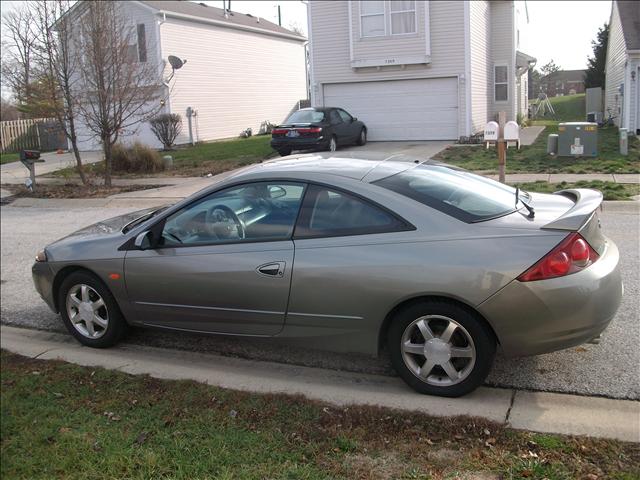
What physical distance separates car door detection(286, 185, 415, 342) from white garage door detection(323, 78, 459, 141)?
18.2 m

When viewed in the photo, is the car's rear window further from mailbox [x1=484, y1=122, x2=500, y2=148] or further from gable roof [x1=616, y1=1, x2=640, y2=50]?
gable roof [x1=616, y1=1, x2=640, y2=50]

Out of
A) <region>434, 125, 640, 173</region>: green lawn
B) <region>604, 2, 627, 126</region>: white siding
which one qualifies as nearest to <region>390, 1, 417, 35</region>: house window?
<region>434, 125, 640, 173</region>: green lawn

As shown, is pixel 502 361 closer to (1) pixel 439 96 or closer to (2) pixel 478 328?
(2) pixel 478 328

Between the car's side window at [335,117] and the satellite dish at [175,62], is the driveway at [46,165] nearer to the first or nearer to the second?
the satellite dish at [175,62]

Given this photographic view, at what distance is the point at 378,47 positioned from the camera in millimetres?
21297

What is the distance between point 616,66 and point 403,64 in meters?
9.02

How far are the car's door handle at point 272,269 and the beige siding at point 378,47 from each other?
18.1 metres

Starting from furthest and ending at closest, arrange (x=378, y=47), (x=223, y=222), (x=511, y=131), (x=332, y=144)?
(x=378, y=47) → (x=332, y=144) → (x=511, y=131) → (x=223, y=222)

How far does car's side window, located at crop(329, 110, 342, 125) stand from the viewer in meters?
19.5

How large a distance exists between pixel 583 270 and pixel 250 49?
3143 centimetres

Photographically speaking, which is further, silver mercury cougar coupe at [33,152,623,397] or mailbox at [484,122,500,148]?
mailbox at [484,122,500,148]

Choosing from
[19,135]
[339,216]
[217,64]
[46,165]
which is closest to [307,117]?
[46,165]

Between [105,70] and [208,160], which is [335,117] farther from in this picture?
[105,70]

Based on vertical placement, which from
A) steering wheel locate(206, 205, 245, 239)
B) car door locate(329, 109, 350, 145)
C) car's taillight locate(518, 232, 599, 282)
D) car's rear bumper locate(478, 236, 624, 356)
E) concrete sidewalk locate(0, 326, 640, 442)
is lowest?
concrete sidewalk locate(0, 326, 640, 442)
